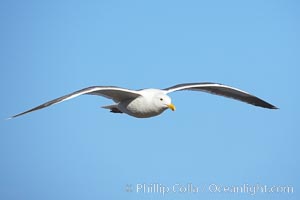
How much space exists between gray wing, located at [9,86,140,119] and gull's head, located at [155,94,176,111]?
504 millimetres

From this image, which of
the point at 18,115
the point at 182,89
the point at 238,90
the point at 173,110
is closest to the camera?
the point at 18,115

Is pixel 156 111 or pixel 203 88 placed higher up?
pixel 203 88

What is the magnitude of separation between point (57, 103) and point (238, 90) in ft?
18.1

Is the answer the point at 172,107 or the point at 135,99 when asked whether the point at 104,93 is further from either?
the point at 172,107

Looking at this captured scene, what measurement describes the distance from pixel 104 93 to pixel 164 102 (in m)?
1.52

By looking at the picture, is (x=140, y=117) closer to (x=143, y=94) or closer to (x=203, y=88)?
(x=143, y=94)

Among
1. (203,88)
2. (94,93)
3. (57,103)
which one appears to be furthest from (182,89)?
(57,103)

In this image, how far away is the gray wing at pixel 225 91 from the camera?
14.3 meters

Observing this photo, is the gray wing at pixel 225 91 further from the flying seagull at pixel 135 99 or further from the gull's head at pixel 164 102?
the gull's head at pixel 164 102

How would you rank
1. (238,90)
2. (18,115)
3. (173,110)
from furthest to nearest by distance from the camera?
(238,90)
(173,110)
(18,115)

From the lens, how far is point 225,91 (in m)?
15.5

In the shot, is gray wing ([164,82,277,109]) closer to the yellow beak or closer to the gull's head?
the gull's head

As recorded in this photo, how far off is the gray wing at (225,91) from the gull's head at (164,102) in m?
1.07

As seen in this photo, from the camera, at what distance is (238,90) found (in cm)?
1512
